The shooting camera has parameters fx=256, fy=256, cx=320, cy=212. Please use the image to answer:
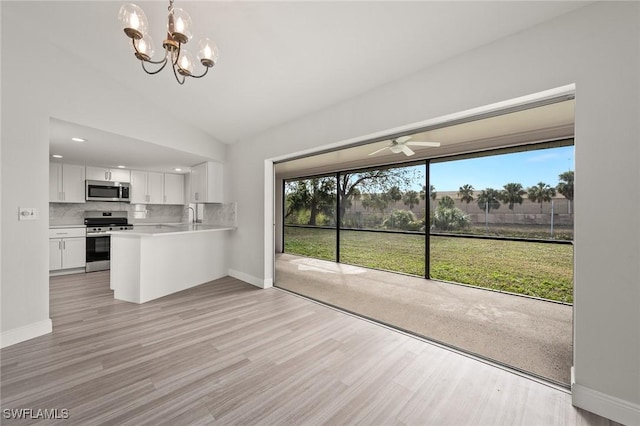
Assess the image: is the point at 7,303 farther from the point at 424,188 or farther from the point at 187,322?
the point at 424,188

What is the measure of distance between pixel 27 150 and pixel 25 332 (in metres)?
1.66

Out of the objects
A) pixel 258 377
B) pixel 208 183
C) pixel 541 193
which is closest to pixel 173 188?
pixel 208 183

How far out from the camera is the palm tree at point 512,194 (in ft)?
13.8

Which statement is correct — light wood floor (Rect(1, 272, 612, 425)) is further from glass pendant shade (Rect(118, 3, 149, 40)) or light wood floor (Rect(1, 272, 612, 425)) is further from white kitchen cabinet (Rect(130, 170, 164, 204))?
white kitchen cabinet (Rect(130, 170, 164, 204))

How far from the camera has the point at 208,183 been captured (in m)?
4.61

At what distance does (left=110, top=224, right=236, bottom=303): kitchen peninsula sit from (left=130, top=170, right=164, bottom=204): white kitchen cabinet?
8.11 ft

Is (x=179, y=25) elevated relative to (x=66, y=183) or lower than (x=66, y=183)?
elevated

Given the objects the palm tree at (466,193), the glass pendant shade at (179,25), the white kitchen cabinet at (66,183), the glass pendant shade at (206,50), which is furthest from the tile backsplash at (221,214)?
the palm tree at (466,193)

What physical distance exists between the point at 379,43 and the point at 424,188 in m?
3.37

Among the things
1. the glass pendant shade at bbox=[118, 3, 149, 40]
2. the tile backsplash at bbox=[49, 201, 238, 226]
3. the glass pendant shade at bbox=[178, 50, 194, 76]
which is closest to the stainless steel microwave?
the tile backsplash at bbox=[49, 201, 238, 226]

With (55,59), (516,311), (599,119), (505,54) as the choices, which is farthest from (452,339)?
(55,59)

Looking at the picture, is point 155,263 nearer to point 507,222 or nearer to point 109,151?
point 109,151

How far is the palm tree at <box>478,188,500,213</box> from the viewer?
4414mm

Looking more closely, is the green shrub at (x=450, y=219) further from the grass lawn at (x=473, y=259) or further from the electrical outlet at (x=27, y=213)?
the electrical outlet at (x=27, y=213)
